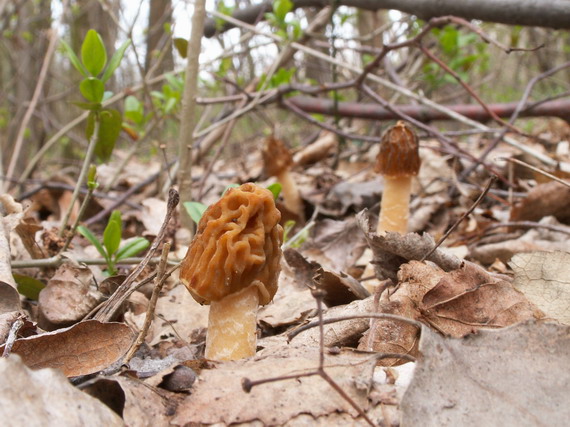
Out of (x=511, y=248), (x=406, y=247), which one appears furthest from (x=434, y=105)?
(x=406, y=247)

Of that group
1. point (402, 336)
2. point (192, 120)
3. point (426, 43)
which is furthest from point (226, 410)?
point (426, 43)

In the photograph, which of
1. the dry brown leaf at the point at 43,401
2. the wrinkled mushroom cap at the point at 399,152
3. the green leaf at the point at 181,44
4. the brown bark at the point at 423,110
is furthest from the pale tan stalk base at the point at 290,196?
the dry brown leaf at the point at 43,401

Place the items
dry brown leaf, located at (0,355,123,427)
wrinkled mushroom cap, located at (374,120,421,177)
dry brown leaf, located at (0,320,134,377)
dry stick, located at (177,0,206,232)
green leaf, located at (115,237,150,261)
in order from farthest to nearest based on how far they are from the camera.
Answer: wrinkled mushroom cap, located at (374,120,421,177), dry stick, located at (177,0,206,232), green leaf, located at (115,237,150,261), dry brown leaf, located at (0,320,134,377), dry brown leaf, located at (0,355,123,427)

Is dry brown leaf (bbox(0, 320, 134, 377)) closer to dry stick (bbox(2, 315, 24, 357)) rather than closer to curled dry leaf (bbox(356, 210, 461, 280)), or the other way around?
dry stick (bbox(2, 315, 24, 357))

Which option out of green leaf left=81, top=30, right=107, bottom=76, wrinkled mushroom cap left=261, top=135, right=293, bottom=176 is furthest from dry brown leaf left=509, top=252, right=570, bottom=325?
wrinkled mushroom cap left=261, top=135, right=293, bottom=176

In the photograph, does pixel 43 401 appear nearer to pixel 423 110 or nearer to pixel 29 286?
pixel 29 286

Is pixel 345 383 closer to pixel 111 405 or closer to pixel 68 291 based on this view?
pixel 111 405
